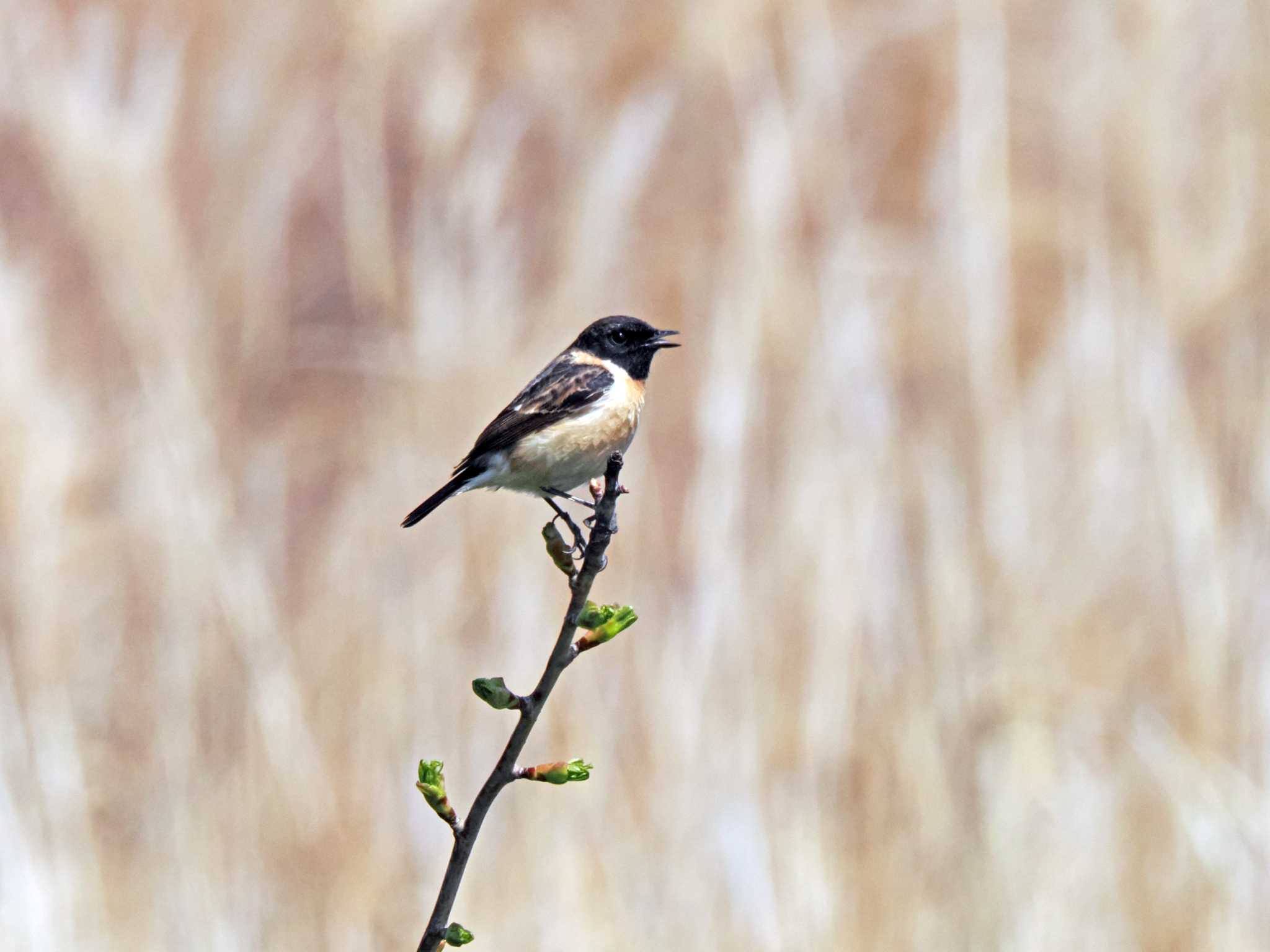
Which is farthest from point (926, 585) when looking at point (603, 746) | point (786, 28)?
point (786, 28)

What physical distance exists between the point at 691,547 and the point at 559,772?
403 cm

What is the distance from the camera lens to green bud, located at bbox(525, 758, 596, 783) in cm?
173

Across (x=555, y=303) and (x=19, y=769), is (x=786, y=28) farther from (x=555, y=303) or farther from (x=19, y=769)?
(x=19, y=769)

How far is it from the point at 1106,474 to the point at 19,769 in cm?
444

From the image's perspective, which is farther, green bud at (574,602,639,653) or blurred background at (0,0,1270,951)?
blurred background at (0,0,1270,951)

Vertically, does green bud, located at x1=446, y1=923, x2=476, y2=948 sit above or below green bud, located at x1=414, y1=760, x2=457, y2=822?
below

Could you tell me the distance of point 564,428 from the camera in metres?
3.26

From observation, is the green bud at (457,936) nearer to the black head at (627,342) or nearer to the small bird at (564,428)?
the small bird at (564,428)

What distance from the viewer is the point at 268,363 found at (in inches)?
250

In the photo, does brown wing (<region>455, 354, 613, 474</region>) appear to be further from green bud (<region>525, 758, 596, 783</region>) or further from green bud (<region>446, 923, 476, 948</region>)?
green bud (<region>446, 923, 476, 948</region>)

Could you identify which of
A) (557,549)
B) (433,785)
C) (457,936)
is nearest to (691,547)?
(557,549)

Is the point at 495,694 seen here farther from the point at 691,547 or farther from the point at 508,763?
the point at 691,547

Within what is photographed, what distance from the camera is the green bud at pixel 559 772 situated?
173 centimetres

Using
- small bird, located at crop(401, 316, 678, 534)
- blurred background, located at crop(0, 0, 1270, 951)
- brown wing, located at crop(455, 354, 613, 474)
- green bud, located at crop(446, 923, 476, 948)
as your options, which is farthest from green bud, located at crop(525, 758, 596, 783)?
blurred background, located at crop(0, 0, 1270, 951)
